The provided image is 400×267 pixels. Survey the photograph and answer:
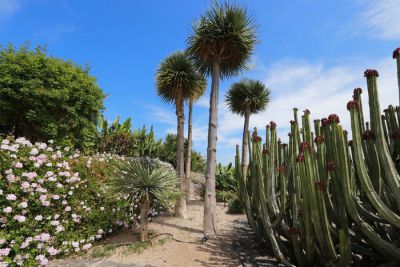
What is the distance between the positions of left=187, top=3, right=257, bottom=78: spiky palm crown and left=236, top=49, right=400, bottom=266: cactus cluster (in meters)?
3.72

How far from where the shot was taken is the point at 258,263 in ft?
18.2

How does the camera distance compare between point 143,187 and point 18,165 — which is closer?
point 18,165

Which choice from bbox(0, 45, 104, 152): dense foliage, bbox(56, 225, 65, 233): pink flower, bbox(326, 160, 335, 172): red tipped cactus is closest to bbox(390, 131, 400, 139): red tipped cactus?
bbox(326, 160, 335, 172): red tipped cactus

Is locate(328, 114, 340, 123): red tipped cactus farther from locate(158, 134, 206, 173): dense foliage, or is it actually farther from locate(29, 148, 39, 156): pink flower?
locate(158, 134, 206, 173): dense foliage

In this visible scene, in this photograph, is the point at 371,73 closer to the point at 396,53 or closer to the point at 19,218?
the point at 396,53

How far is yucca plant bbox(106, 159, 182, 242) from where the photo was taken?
650cm

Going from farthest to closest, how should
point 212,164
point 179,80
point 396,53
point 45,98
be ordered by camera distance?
1. point 45,98
2. point 179,80
3. point 212,164
4. point 396,53

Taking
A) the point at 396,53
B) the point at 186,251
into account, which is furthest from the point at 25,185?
the point at 396,53

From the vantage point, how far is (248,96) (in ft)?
47.4

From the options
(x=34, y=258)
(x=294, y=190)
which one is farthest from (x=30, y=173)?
(x=294, y=190)

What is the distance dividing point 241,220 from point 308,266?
497 cm

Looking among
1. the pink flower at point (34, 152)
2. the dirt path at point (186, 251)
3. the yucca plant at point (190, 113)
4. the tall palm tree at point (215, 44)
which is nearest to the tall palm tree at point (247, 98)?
the yucca plant at point (190, 113)

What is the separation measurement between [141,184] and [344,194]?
4.28m

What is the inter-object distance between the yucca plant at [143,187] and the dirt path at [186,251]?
673mm
